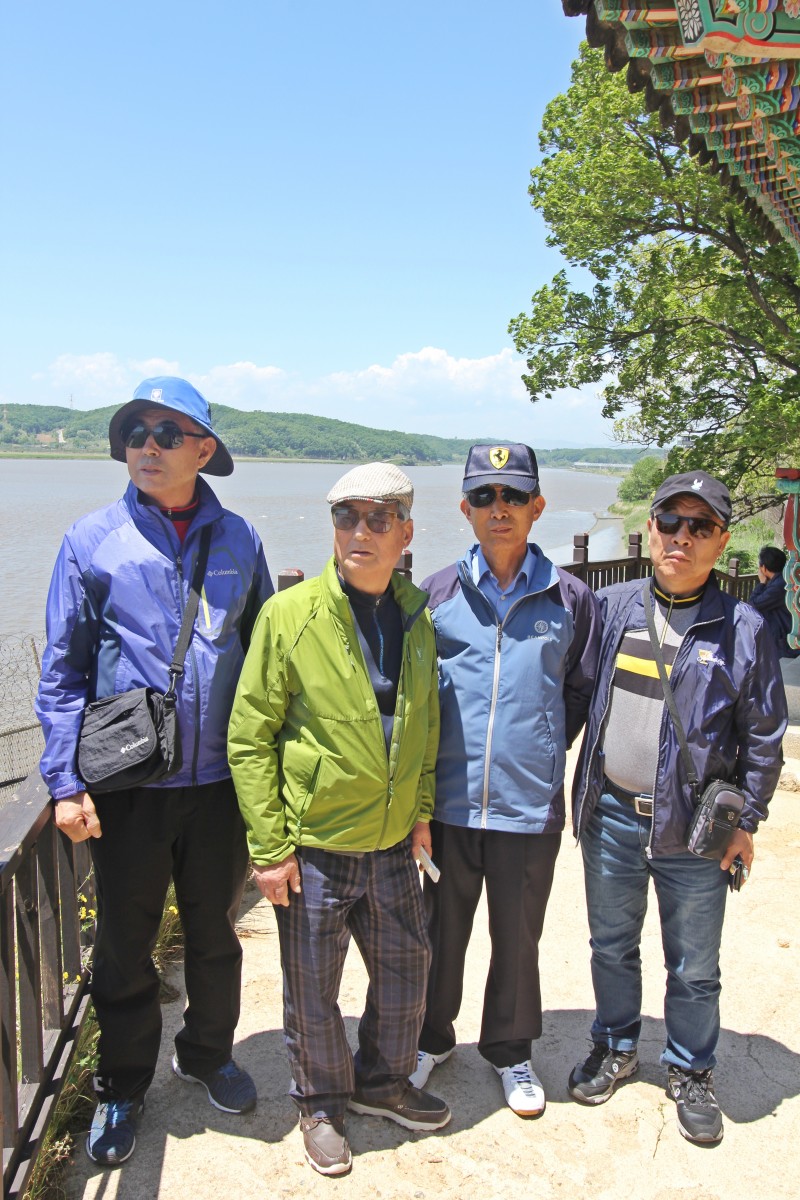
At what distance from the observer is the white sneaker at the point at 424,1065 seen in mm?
2764

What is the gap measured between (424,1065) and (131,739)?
4.77 feet

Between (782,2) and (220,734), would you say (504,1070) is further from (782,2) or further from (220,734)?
(782,2)

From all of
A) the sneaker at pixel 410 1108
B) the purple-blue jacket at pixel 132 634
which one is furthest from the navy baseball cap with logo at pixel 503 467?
the sneaker at pixel 410 1108

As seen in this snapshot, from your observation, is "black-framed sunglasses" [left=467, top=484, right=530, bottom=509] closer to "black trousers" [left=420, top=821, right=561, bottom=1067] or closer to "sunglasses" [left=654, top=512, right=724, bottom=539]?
"sunglasses" [left=654, top=512, right=724, bottom=539]

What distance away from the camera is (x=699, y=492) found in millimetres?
2504

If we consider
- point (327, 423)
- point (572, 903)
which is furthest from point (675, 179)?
point (327, 423)

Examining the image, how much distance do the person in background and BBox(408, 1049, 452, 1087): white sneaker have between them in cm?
452

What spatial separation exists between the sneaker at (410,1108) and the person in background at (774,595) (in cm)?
473

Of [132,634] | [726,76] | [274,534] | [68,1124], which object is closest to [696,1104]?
[68,1124]

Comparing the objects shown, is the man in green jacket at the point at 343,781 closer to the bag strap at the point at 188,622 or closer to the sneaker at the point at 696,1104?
the bag strap at the point at 188,622

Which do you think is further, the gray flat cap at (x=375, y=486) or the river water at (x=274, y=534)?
the river water at (x=274, y=534)

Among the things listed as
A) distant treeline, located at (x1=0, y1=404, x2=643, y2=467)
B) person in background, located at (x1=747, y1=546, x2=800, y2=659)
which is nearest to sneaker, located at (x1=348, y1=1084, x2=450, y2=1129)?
person in background, located at (x1=747, y1=546, x2=800, y2=659)

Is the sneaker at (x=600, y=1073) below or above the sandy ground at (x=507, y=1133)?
Answer: above

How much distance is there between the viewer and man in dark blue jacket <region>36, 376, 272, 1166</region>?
2395 mm
